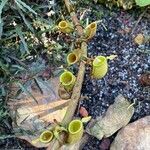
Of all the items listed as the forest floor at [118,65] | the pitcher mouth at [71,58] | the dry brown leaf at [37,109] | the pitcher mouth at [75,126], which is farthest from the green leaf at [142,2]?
the pitcher mouth at [75,126]

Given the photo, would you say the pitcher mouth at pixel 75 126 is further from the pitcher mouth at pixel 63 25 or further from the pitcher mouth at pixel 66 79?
the pitcher mouth at pixel 63 25

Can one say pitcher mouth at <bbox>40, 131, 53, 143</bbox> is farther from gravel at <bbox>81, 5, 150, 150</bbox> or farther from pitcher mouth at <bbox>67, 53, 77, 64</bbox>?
gravel at <bbox>81, 5, 150, 150</bbox>

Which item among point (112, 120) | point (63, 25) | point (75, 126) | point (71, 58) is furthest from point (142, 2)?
point (75, 126)

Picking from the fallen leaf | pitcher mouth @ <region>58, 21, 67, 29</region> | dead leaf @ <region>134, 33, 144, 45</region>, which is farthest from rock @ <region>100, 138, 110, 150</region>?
pitcher mouth @ <region>58, 21, 67, 29</region>

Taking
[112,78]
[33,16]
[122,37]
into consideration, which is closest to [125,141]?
[112,78]

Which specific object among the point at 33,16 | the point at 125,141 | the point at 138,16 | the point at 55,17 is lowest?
the point at 125,141

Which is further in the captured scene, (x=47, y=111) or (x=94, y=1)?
(x=94, y=1)

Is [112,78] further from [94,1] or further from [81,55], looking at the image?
[81,55]
